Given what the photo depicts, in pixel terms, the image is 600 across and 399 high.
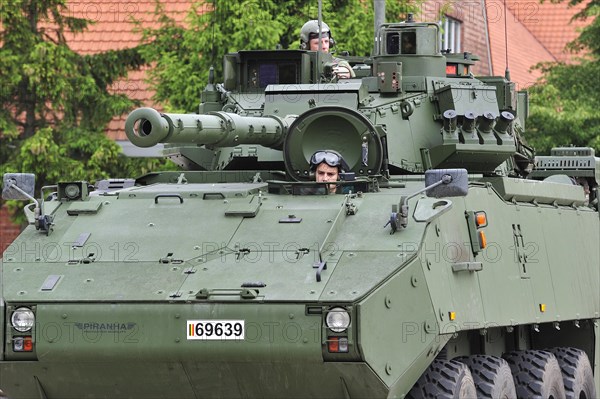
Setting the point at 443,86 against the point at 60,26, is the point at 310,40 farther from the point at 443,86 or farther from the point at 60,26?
the point at 60,26

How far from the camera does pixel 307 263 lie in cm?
1214

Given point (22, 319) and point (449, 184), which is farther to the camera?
point (449, 184)

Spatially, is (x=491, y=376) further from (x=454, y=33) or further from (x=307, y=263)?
(x=454, y=33)

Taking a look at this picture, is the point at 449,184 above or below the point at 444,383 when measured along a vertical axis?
above

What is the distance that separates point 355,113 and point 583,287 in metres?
3.76

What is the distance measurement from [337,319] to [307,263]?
0.80 metres

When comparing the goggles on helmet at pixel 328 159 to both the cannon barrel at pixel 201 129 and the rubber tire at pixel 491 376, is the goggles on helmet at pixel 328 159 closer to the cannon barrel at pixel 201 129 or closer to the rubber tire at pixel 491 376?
the cannon barrel at pixel 201 129

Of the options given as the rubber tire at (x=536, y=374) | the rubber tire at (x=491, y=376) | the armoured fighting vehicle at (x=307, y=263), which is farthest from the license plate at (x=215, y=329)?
the rubber tire at (x=536, y=374)

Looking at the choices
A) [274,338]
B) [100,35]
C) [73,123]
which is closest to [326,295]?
[274,338]

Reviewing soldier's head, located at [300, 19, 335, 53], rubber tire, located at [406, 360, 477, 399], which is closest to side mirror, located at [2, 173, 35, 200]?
rubber tire, located at [406, 360, 477, 399]

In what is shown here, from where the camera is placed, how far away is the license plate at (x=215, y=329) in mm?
11641

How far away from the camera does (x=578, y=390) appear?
610 inches

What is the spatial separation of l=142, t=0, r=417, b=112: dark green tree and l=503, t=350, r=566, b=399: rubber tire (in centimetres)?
869

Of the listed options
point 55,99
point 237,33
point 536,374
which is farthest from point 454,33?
point 536,374
